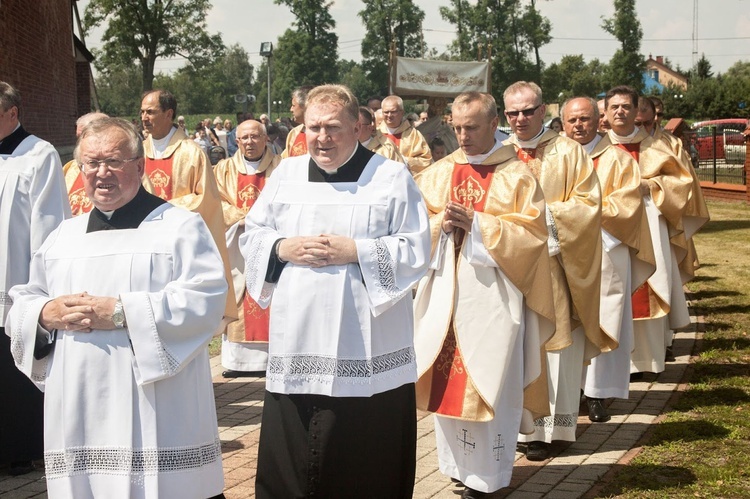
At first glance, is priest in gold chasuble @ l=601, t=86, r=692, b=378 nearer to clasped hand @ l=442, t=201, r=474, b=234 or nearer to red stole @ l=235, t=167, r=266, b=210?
red stole @ l=235, t=167, r=266, b=210

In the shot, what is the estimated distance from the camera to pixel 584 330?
6770mm

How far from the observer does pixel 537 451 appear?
650 cm

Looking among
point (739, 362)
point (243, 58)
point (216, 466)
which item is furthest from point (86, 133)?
point (243, 58)

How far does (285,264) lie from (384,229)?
1.56 ft

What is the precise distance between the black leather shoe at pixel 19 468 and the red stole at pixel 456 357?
8.58ft

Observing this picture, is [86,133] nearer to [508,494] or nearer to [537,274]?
[537,274]

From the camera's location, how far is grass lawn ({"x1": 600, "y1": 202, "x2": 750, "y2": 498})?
19.1 ft

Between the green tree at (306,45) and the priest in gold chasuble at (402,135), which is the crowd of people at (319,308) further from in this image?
the green tree at (306,45)

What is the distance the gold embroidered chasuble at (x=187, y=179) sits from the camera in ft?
25.1

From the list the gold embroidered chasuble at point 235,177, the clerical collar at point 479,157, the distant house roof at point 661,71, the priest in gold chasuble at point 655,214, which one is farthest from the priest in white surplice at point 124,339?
the distant house roof at point 661,71

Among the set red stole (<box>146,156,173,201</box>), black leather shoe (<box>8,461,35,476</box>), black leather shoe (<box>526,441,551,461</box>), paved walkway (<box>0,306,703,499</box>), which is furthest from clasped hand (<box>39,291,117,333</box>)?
red stole (<box>146,156,173,201</box>)

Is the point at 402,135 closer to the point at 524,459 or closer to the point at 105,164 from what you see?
the point at 524,459

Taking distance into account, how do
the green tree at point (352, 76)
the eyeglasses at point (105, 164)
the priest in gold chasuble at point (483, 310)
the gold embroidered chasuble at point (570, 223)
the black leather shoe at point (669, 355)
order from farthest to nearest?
the green tree at point (352, 76), the black leather shoe at point (669, 355), the gold embroidered chasuble at point (570, 223), the priest in gold chasuble at point (483, 310), the eyeglasses at point (105, 164)

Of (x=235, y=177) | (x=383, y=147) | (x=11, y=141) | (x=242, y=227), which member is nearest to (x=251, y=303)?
(x=242, y=227)
